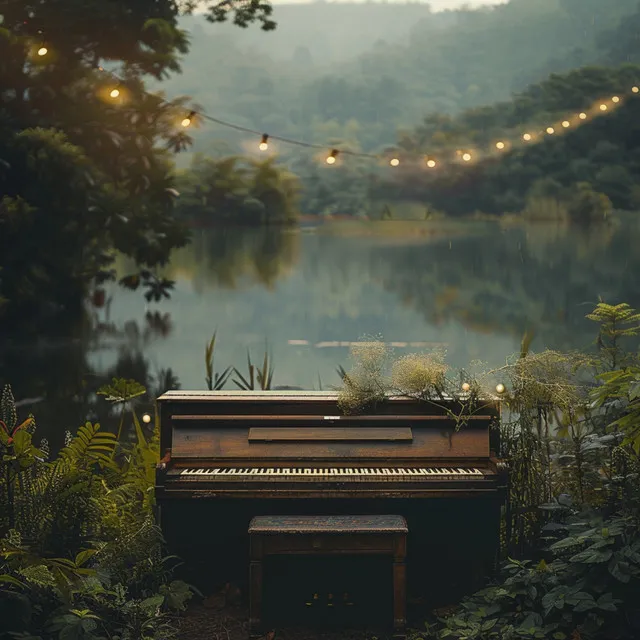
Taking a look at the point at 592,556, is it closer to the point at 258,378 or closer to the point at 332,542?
the point at 332,542

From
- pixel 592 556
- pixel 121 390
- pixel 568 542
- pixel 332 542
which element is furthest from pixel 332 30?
pixel 592 556

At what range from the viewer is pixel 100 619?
4406 millimetres

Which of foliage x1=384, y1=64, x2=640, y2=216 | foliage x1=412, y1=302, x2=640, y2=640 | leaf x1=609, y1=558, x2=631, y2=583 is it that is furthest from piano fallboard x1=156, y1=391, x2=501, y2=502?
foliage x1=384, y1=64, x2=640, y2=216

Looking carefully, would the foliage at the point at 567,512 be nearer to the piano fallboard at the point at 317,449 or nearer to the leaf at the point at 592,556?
the leaf at the point at 592,556

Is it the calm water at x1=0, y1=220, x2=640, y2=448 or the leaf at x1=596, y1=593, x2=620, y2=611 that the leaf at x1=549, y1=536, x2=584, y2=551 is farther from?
the calm water at x1=0, y1=220, x2=640, y2=448

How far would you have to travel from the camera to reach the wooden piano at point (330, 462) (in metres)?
5.02

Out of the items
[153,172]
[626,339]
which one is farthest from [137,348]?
[626,339]

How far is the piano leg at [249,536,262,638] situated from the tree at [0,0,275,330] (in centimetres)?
873

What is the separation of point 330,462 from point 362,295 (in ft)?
66.8

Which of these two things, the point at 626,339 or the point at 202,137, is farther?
the point at 202,137

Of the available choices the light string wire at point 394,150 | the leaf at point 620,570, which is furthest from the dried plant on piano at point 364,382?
the light string wire at point 394,150

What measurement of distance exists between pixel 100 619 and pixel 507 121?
2492cm

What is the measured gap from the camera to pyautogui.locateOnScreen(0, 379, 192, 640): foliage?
421 cm

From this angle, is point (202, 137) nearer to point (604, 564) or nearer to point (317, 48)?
point (317, 48)
